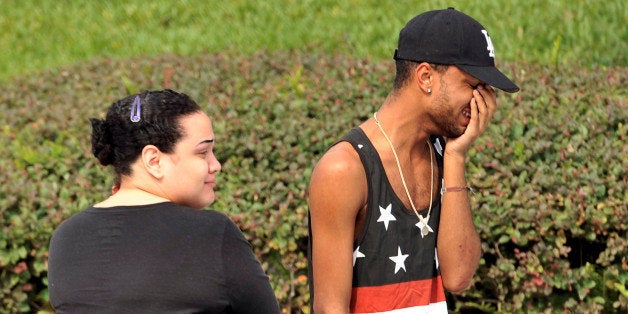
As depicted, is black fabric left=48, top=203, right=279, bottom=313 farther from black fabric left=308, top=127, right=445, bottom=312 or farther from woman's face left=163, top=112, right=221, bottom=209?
black fabric left=308, top=127, right=445, bottom=312

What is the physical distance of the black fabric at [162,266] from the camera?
2.78 m

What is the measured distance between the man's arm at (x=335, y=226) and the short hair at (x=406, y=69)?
34 cm

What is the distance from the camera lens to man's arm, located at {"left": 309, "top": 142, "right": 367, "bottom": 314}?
3.25 meters

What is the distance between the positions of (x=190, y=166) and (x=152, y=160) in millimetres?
106

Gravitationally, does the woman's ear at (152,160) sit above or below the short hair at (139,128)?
below

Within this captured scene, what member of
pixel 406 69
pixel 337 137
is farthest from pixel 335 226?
pixel 337 137

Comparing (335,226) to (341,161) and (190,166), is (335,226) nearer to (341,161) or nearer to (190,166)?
(341,161)

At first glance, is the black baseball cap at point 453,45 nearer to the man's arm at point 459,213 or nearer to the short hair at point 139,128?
the man's arm at point 459,213

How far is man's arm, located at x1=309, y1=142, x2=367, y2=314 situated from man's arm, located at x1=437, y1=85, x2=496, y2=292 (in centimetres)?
35

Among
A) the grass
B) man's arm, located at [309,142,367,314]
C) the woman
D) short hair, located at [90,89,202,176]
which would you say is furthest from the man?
the grass

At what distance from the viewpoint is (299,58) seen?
8383 millimetres

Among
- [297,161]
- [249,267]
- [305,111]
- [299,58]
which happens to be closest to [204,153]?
[249,267]

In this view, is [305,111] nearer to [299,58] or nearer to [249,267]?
[299,58]

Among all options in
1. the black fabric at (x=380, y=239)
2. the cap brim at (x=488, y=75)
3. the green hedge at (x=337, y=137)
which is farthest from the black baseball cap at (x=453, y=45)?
the green hedge at (x=337, y=137)
